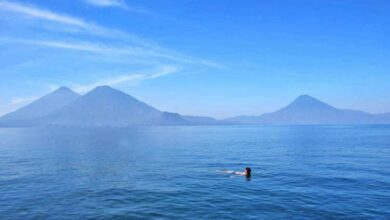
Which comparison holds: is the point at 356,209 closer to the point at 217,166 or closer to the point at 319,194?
the point at 319,194

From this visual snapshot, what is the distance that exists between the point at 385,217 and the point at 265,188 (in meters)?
14.6

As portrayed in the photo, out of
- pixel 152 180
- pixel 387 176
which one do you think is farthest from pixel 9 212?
pixel 387 176

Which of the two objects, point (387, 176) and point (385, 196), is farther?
point (387, 176)

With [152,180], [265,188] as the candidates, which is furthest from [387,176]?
[152,180]

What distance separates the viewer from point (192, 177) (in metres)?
47.8

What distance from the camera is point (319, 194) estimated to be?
121ft

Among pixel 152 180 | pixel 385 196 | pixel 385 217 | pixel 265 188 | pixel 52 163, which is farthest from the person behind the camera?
pixel 52 163

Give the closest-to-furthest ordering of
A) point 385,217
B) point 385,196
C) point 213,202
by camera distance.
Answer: point 385,217 → point 213,202 → point 385,196

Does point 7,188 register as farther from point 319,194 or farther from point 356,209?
point 356,209

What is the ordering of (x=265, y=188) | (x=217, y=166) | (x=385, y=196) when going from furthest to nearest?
1. (x=217, y=166)
2. (x=265, y=188)
3. (x=385, y=196)

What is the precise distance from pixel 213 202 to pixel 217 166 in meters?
25.0

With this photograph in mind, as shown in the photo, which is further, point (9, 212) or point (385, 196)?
point (385, 196)

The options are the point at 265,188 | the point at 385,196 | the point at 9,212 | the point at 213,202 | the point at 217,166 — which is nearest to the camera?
the point at 9,212

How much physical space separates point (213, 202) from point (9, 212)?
21.1m
